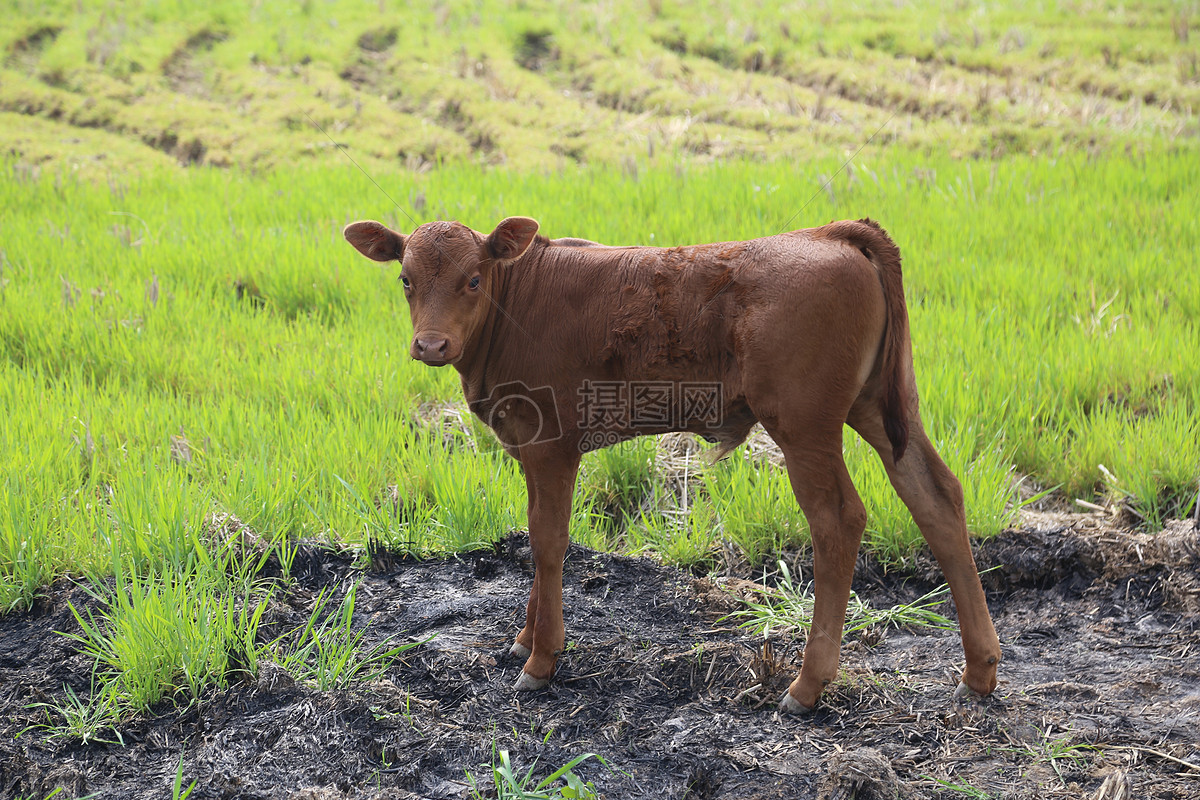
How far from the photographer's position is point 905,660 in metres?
3.36

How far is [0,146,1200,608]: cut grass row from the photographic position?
4047 mm

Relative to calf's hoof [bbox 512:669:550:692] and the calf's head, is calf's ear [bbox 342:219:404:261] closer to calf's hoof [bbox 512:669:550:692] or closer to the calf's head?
the calf's head

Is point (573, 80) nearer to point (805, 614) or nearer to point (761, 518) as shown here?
point (761, 518)

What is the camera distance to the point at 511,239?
10.2 ft

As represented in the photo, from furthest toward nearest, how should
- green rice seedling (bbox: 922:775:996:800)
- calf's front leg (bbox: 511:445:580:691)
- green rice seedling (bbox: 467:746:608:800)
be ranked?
calf's front leg (bbox: 511:445:580:691), green rice seedling (bbox: 922:775:996:800), green rice seedling (bbox: 467:746:608:800)

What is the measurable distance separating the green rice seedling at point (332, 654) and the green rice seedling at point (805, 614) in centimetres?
130

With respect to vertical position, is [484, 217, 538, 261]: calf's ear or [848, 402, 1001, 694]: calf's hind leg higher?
[484, 217, 538, 261]: calf's ear

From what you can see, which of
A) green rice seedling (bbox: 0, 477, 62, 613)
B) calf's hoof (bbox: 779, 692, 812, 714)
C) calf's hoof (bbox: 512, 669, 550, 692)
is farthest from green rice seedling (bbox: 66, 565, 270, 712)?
calf's hoof (bbox: 779, 692, 812, 714)

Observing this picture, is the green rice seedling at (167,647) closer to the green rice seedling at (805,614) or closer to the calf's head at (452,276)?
the calf's head at (452,276)

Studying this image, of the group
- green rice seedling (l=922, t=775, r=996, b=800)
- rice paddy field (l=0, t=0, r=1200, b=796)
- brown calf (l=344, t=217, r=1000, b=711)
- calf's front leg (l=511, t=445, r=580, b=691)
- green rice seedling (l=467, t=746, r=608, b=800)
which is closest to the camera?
green rice seedling (l=467, t=746, r=608, b=800)

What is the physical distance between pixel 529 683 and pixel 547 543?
492 millimetres

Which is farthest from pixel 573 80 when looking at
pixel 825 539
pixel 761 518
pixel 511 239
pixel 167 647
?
pixel 167 647

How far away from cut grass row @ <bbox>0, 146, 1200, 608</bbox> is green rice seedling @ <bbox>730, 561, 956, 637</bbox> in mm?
326

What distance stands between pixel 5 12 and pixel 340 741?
1646 centimetres
